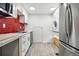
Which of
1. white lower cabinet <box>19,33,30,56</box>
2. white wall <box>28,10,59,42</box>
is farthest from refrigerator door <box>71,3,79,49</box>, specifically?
white wall <box>28,10,59,42</box>

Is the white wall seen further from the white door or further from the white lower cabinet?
the white lower cabinet

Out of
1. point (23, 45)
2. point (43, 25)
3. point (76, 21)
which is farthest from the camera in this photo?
point (43, 25)

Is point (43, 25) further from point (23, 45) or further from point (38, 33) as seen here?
point (23, 45)

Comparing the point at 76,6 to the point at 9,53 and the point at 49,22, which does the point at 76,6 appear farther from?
the point at 49,22

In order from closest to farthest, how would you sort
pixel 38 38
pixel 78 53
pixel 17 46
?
pixel 78 53 → pixel 17 46 → pixel 38 38

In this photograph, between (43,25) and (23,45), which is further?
(43,25)

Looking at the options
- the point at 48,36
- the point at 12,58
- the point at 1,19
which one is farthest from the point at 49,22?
the point at 12,58

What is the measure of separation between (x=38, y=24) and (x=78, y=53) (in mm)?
5981

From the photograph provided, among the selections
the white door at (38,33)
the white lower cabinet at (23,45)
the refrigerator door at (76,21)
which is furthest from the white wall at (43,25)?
the refrigerator door at (76,21)

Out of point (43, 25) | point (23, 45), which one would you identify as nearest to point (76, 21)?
point (23, 45)

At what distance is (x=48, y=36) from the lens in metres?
7.04

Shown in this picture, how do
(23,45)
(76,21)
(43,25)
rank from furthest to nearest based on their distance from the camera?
1. (43,25)
2. (23,45)
3. (76,21)

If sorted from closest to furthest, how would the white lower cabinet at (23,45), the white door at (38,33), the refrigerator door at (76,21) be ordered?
the refrigerator door at (76,21) < the white lower cabinet at (23,45) < the white door at (38,33)

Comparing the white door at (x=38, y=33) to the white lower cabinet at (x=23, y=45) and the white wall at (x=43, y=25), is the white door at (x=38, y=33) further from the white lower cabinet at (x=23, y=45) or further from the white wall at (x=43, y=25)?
the white lower cabinet at (x=23, y=45)
